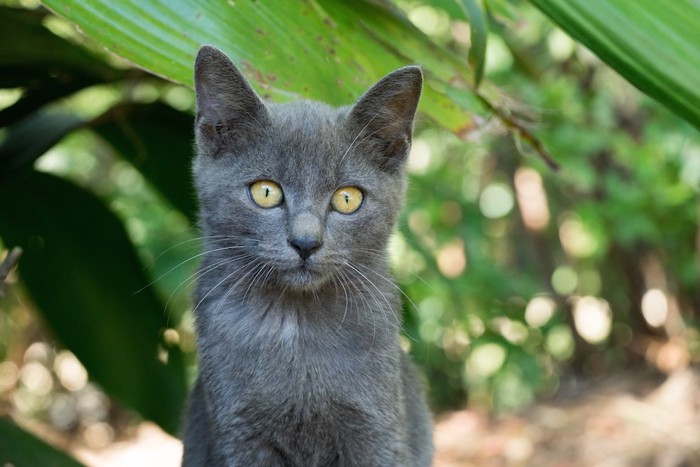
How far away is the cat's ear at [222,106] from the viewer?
65.5 inches

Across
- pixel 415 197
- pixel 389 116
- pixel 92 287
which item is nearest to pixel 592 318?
pixel 415 197

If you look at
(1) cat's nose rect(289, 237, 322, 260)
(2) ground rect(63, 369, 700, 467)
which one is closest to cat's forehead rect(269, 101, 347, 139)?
(1) cat's nose rect(289, 237, 322, 260)

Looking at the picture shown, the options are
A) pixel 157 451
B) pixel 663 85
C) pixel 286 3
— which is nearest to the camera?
pixel 663 85

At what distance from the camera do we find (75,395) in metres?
6.13

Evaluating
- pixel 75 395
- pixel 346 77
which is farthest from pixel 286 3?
pixel 75 395

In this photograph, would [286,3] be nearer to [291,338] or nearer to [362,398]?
[291,338]

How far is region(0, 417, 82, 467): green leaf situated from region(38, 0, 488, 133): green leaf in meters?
1.04

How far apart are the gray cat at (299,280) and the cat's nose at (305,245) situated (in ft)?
0.07

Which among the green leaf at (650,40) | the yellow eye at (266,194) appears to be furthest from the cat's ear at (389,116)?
the green leaf at (650,40)

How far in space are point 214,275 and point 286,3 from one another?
0.60m

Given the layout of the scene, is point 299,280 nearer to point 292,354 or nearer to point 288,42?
point 292,354

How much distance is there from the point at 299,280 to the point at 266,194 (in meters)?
0.19

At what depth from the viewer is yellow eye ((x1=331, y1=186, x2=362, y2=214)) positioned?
181 cm

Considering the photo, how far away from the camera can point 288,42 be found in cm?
173
